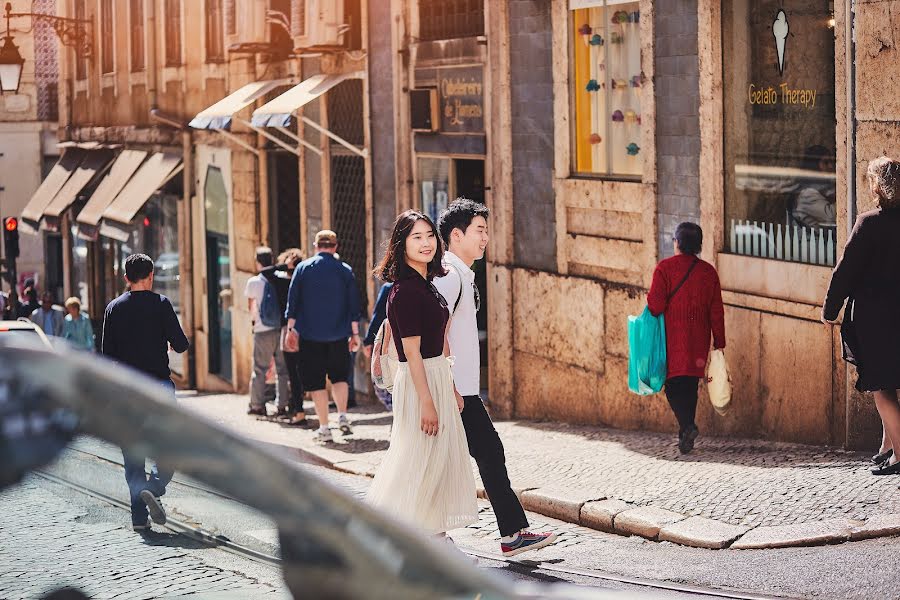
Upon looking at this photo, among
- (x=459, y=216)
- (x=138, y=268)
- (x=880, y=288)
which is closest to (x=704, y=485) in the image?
(x=880, y=288)

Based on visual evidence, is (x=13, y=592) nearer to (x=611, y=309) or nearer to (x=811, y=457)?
(x=811, y=457)

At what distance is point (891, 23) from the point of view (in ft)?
30.8

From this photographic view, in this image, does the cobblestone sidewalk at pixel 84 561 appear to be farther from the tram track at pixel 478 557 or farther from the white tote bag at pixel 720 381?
the white tote bag at pixel 720 381

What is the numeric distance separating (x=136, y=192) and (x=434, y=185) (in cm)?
1009

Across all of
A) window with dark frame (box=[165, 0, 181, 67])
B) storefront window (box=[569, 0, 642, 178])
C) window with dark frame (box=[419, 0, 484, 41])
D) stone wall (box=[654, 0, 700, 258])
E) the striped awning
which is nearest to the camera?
stone wall (box=[654, 0, 700, 258])

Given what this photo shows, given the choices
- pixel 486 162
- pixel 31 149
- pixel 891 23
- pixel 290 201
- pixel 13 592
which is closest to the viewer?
pixel 13 592

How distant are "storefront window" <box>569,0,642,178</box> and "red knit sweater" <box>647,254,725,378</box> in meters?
2.91

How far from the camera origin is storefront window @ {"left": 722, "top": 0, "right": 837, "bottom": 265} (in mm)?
10477

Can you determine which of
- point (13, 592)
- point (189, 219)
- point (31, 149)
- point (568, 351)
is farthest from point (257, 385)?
point (31, 149)

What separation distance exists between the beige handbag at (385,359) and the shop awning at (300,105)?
10.0m

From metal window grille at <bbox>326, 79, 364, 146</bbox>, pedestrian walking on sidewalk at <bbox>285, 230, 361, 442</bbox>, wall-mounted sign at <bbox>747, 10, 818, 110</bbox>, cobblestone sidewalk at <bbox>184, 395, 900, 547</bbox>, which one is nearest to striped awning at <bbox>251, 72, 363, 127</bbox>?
metal window grille at <bbox>326, 79, 364, 146</bbox>

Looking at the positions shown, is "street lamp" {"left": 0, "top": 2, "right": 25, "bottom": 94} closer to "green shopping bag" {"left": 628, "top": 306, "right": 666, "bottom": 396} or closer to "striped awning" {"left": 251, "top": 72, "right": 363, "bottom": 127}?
"striped awning" {"left": 251, "top": 72, "right": 363, "bottom": 127}

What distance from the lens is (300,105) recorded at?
702 inches

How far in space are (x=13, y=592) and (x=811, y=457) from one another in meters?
7.65
